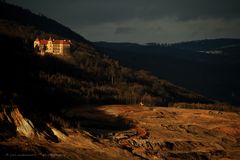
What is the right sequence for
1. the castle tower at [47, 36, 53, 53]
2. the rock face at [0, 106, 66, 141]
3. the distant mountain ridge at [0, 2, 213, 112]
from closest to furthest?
the rock face at [0, 106, 66, 141] → the distant mountain ridge at [0, 2, 213, 112] → the castle tower at [47, 36, 53, 53]

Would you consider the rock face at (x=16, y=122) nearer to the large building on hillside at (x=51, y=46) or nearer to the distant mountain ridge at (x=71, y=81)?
the distant mountain ridge at (x=71, y=81)

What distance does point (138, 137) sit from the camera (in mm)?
71750

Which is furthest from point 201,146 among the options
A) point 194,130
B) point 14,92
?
point 14,92

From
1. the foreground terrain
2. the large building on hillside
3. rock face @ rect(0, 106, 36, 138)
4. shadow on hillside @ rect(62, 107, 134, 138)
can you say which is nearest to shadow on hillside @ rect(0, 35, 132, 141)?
shadow on hillside @ rect(62, 107, 134, 138)

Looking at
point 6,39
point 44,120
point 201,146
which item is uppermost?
point 6,39

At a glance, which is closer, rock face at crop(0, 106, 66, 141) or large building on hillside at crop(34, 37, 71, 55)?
rock face at crop(0, 106, 66, 141)

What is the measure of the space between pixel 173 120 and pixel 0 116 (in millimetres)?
41587

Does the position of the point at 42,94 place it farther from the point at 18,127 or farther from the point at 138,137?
the point at 18,127

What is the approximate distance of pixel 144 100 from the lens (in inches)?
4852

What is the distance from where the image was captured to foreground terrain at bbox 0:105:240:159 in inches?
2231

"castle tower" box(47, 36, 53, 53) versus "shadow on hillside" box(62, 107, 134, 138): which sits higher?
"castle tower" box(47, 36, 53, 53)

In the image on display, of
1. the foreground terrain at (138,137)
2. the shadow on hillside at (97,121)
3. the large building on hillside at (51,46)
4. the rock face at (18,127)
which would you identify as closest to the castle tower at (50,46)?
the large building on hillside at (51,46)

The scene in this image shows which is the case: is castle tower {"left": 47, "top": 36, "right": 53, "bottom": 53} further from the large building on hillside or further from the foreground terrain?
the foreground terrain

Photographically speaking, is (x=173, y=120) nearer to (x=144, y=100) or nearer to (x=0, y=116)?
(x=144, y=100)
